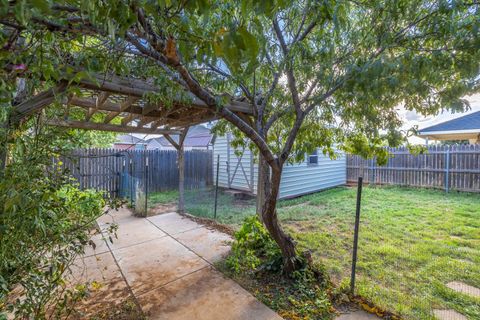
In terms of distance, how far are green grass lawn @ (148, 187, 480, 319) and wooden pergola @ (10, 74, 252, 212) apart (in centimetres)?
226

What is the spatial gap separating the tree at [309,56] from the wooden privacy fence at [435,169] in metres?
5.09

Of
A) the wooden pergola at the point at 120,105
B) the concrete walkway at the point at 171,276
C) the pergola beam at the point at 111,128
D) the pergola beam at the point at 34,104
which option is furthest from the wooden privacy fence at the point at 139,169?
the pergola beam at the point at 34,104

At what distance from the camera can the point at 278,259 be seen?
9.08ft

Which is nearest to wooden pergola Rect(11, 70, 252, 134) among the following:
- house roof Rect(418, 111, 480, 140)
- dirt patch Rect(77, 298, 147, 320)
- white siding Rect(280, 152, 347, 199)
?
dirt patch Rect(77, 298, 147, 320)

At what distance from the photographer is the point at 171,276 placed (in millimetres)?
2787

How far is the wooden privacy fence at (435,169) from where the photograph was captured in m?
7.39

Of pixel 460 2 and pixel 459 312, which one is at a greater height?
pixel 460 2

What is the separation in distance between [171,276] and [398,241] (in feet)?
11.7

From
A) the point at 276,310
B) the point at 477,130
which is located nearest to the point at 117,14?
the point at 276,310

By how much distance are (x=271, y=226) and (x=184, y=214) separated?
10.8 ft

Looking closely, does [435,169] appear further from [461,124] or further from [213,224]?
[213,224]

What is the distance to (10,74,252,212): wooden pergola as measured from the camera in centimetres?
189

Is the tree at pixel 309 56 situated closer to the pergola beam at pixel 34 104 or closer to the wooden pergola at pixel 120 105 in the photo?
the wooden pergola at pixel 120 105

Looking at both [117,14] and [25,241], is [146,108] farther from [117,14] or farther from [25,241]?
[117,14]
